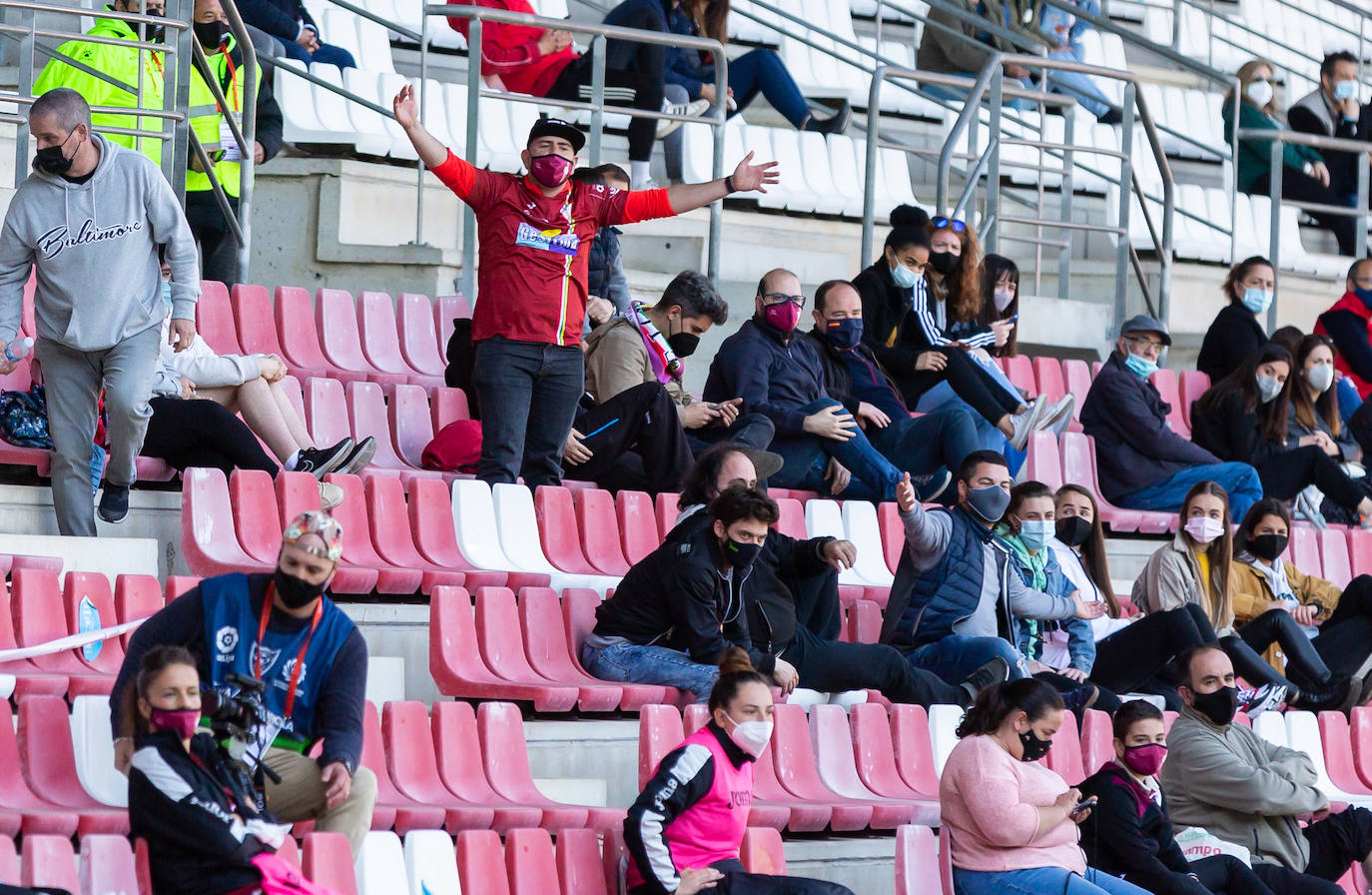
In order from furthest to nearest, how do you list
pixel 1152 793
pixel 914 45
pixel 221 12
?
pixel 914 45 < pixel 221 12 < pixel 1152 793

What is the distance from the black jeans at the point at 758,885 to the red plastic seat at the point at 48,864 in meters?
1.31

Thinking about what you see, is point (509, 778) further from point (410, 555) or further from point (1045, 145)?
point (1045, 145)

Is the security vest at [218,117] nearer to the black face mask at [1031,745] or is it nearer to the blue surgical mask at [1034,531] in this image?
the blue surgical mask at [1034,531]

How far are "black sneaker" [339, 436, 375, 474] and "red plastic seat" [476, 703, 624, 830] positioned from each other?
152 centimetres

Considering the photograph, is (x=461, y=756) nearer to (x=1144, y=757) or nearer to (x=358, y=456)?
(x=358, y=456)

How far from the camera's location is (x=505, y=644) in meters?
6.23

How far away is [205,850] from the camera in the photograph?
448cm

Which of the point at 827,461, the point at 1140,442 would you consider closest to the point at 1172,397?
the point at 1140,442

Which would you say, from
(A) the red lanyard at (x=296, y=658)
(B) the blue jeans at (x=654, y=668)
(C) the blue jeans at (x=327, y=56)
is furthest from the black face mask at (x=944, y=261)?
(A) the red lanyard at (x=296, y=658)

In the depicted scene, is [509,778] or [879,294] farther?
[879,294]

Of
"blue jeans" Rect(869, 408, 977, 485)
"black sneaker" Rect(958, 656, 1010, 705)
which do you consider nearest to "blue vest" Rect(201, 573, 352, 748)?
"black sneaker" Rect(958, 656, 1010, 705)

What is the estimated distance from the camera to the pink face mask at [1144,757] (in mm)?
6117

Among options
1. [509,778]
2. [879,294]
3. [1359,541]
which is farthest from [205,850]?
[1359,541]

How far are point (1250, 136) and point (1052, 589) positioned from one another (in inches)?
198
